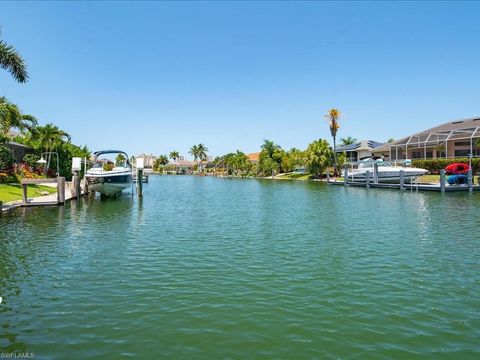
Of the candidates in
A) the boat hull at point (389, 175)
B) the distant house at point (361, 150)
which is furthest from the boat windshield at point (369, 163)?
the distant house at point (361, 150)

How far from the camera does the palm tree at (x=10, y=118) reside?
2300 centimetres

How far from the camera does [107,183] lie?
36.9m

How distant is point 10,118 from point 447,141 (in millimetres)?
61068

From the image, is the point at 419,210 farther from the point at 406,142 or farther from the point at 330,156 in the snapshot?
the point at 330,156

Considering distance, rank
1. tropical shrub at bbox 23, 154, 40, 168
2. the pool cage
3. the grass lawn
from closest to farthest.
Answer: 1. the grass lawn
2. tropical shrub at bbox 23, 154, 40, 168
3. the pool cage

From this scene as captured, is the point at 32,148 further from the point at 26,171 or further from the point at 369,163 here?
the point at 369,163

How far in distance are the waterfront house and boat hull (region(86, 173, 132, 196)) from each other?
1872 inches

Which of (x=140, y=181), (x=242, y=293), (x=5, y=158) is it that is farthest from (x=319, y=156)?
(x=242, y=293)

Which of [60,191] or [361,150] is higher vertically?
[361,150]

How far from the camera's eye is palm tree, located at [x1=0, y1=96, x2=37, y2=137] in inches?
906

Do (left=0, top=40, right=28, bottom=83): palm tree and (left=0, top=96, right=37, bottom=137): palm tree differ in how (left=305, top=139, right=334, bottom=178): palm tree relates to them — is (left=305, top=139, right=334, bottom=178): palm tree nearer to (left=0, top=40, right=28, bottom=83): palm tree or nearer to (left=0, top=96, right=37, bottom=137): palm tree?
(left=0, top=96, right=37, bottom=137): palm tree

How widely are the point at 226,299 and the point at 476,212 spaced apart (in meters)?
22.1

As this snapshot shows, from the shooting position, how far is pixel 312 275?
429 inches

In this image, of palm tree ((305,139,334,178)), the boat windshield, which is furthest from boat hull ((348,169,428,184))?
palm tree ((305,139,334,178))
